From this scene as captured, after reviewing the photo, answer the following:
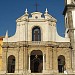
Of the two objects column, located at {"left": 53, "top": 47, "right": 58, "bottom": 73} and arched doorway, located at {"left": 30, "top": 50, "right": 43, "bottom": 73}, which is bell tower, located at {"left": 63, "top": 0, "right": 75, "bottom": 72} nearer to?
column, located at {"left": 53, "top": 47, "right": 58, "bottom": 73}

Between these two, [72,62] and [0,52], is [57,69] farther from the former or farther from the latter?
[0,52]

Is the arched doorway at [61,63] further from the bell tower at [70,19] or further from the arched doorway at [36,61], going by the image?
the arched doorway at [36,61]

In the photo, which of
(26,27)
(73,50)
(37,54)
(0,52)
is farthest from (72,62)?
(0,52)

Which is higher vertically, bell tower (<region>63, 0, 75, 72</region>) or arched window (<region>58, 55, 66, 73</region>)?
bell tower (<region>63, 0, 75, 72</region>)

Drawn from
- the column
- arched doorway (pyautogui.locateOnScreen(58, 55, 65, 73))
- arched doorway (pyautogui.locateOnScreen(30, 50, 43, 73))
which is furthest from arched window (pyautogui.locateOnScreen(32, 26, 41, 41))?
arched doorway (pyautogui.locateOnScreen(58, 55, 65, 73))

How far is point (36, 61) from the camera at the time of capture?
168 ft

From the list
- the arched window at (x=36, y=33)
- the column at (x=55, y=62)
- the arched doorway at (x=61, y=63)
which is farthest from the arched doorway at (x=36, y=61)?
the arched doorway at (x=61, y=63)

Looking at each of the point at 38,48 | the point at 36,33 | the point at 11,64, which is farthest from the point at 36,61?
the point at 36,33

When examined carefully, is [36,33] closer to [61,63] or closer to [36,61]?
[36,61]

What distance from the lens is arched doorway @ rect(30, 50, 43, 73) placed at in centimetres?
5097

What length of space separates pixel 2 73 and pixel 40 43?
8051 millimetres

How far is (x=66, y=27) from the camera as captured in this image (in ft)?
180

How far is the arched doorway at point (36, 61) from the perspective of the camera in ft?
167

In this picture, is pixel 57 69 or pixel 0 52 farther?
pixel 0 52
